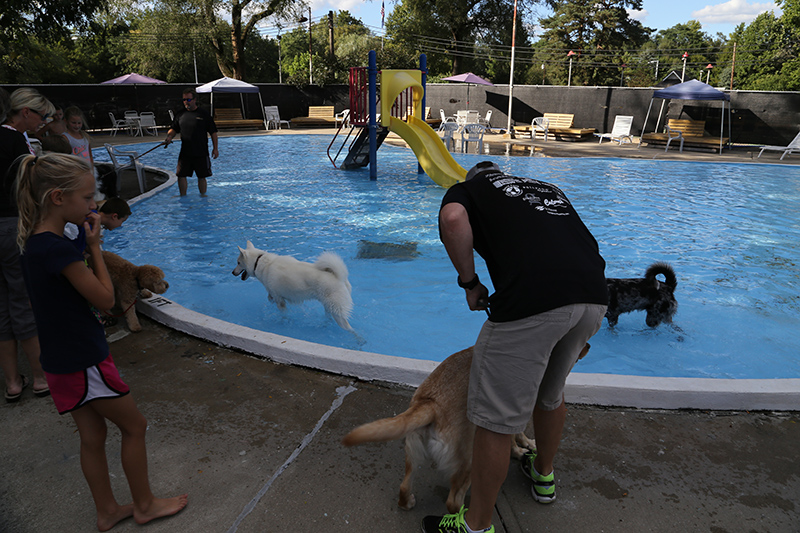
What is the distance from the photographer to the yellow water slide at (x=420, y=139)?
12.9 m

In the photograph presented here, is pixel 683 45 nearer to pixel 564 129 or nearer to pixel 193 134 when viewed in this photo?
pixel 564 129

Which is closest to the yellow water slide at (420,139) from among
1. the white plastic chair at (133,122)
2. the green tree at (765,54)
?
the white plastic chair at (133,122)

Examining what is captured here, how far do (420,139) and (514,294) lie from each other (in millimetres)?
11977

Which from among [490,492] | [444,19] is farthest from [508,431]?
[444,19]

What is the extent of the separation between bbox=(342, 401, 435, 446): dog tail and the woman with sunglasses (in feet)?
8.92

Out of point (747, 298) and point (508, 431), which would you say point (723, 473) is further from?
point (747, 298)

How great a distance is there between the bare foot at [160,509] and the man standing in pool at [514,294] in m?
1.42

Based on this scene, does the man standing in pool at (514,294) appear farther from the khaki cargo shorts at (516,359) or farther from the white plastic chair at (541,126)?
the white plastic chair at (541,126)

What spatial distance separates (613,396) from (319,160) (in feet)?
49.3

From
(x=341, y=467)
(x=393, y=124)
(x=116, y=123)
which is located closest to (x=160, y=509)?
(x=341, y=467)

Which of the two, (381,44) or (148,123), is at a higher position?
(381,44)

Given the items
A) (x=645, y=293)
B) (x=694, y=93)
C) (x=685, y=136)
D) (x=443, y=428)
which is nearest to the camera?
(x=443, y=428)

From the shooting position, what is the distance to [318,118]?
27.3 meters

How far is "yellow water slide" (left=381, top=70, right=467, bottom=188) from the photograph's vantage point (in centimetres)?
1290
